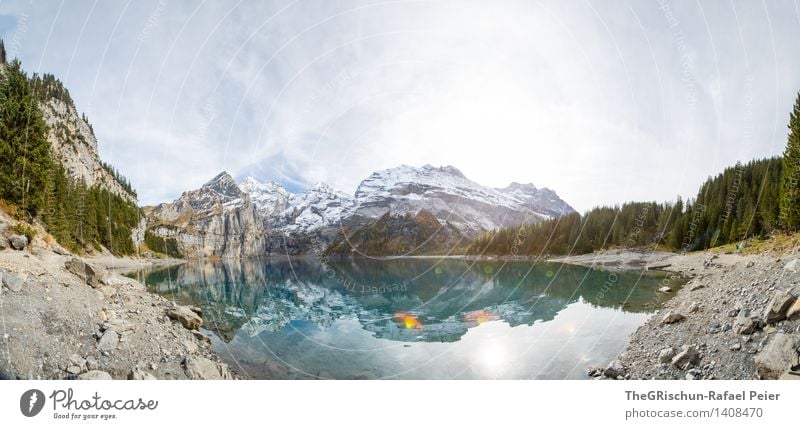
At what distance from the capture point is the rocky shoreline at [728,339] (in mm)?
3604

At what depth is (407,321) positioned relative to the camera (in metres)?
10.5

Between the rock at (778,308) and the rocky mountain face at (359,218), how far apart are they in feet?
325

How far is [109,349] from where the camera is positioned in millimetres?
4145

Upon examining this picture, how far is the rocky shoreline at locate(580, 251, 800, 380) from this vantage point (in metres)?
3.60

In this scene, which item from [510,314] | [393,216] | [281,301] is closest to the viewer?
[510,314]

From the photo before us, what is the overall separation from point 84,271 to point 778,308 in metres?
11.4

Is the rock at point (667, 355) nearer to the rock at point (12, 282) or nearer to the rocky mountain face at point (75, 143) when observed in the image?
the rock at point (12, 282)

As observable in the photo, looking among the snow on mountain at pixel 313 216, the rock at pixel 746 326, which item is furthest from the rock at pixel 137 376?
the snow on mountain at pixel 313 216

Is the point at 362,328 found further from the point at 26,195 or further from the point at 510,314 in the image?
the point at 26,195

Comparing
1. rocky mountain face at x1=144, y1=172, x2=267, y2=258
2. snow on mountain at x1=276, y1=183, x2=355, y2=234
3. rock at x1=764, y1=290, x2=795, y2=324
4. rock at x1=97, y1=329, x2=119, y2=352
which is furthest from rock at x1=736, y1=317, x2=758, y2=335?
snow on mountain at x1=276, y1=183, x2=355, y2=234
